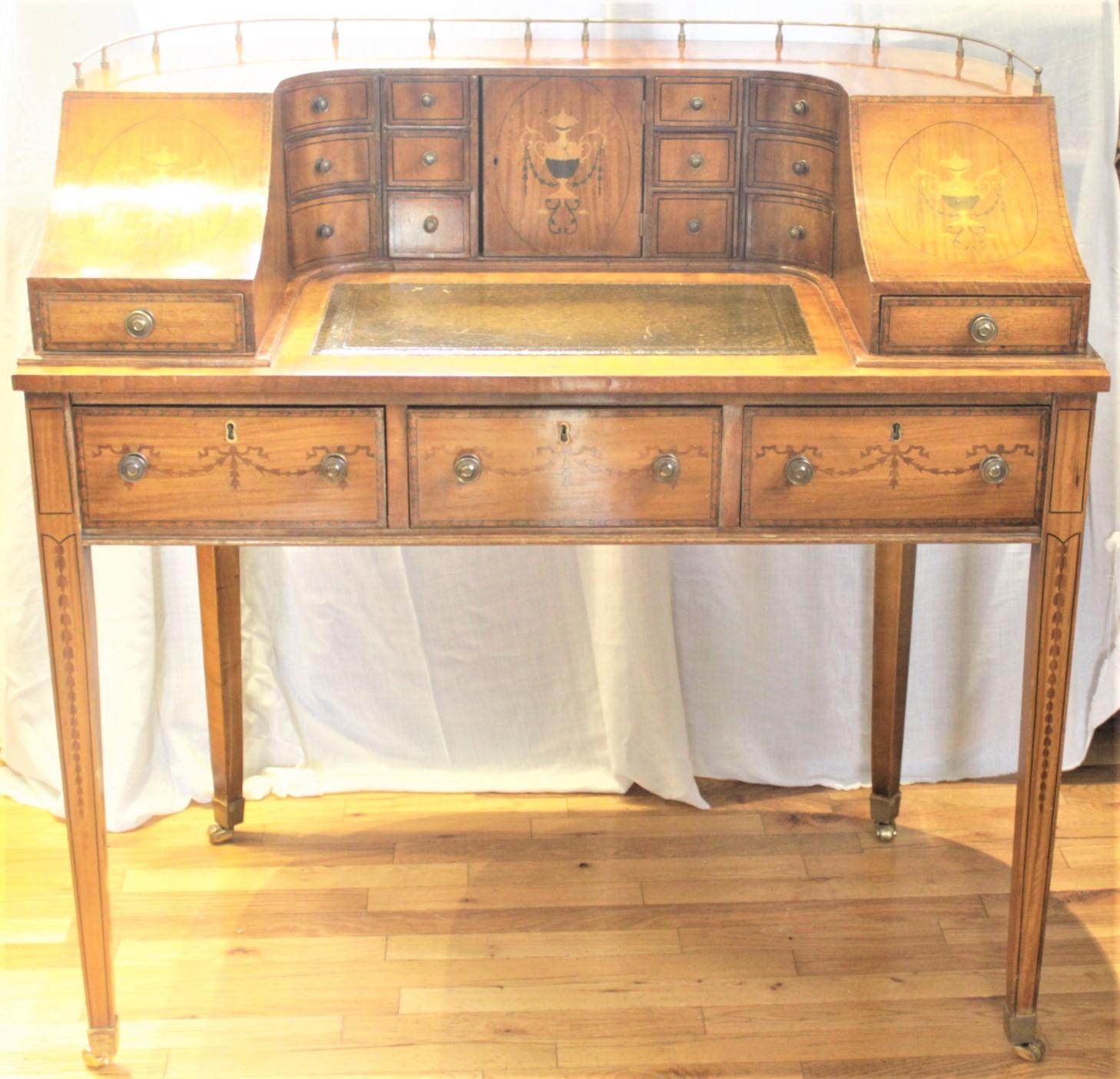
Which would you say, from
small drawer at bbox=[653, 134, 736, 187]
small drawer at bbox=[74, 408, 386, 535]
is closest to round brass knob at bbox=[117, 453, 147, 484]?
small drawer at bbox=[74, 408, 386, 535]

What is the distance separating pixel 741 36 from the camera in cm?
290

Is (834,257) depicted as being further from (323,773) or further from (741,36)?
(323,773)

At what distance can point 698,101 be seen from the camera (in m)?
2.44

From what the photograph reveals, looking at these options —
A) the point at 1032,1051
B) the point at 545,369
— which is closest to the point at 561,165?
the point at 545,369

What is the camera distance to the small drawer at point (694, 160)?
246 centimetres

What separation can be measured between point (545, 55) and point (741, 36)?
517 millimetres

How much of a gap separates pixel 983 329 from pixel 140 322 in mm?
1046

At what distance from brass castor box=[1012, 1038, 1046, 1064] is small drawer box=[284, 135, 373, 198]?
1557mm

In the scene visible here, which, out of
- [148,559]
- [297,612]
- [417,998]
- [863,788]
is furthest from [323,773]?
[863,788]

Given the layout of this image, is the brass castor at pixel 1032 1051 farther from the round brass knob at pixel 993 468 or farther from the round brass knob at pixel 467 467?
the round brass knob at pixel 467 467

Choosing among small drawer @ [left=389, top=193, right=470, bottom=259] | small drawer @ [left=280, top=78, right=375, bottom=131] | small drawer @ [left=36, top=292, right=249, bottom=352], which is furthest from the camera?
small drawer @ [left=389, top=193, right=470, bottom=259]

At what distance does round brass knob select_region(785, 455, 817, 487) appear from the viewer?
2.15 metres

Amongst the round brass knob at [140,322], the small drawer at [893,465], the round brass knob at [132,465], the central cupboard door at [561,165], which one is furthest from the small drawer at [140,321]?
the small drawer at [893,465]

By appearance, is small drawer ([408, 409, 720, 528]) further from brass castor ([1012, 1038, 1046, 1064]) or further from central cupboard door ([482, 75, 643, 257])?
brass castor ([1012, 1038, 1046, 1064])
